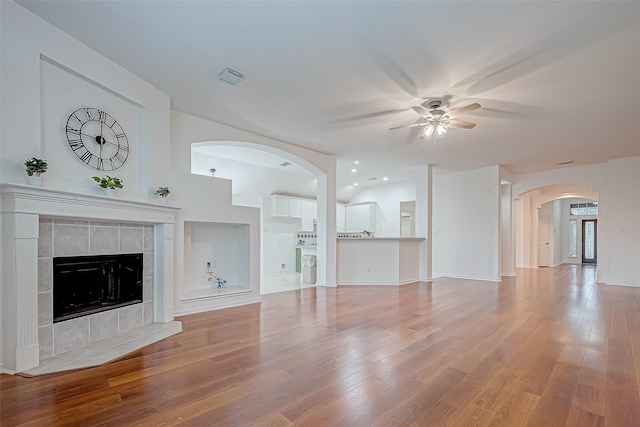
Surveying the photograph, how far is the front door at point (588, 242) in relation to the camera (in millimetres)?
12559

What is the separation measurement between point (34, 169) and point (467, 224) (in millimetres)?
8360

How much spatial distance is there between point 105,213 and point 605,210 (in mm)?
9633

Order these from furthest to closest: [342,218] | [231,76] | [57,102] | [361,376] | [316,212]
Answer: [342,218] < [316,212] < [231,76] < [57,102] < [361,376]

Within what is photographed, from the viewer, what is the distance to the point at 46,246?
263 cm

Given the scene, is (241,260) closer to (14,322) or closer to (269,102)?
(269,102)

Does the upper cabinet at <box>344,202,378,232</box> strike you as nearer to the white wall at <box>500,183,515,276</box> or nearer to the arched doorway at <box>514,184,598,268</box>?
the white wall at <box>500,183,515,276</box>

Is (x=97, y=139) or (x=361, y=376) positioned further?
(x=97, y=139)

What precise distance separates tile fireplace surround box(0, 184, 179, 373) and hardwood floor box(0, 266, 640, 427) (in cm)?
32

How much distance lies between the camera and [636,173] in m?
6.66

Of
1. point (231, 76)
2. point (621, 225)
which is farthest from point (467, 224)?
point (231, 76)

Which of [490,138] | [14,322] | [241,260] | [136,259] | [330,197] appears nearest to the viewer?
[14,322]

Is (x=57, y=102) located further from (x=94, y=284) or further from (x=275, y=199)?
(x=275, y=199)

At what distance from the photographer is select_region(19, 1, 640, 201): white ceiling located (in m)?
2.35

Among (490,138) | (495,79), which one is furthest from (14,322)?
(490,138)
